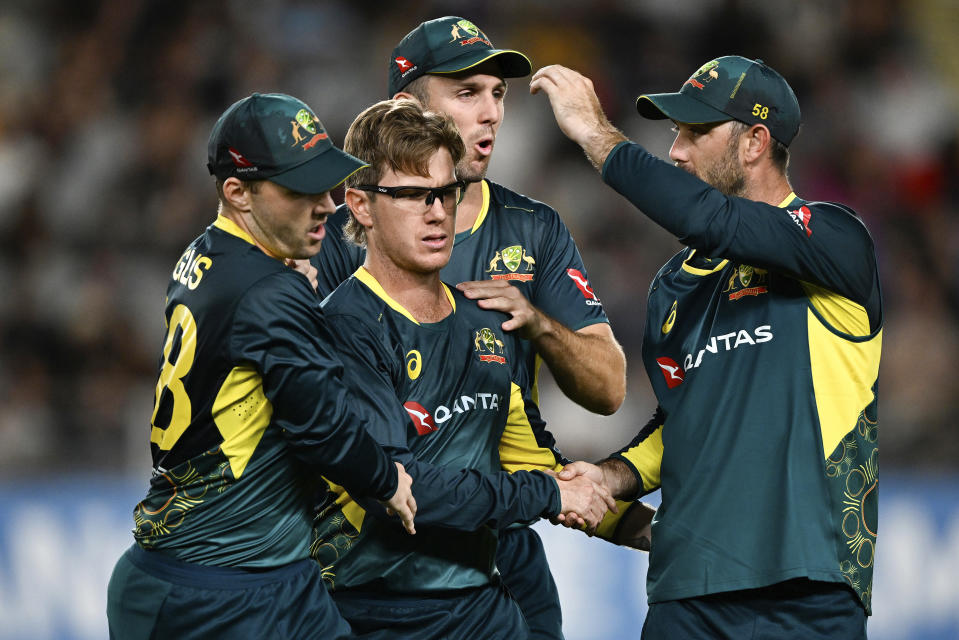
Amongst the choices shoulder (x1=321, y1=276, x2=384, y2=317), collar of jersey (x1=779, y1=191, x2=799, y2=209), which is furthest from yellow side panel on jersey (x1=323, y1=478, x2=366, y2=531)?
collar of jersey (x1=779, y1=191, x2=799, y2=209)

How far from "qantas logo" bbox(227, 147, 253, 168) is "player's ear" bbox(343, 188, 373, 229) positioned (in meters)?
0.40

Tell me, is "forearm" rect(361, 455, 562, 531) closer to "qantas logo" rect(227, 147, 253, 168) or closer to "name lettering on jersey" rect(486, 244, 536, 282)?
"name lettering on jersey" rect(486, 244, 536, 282)

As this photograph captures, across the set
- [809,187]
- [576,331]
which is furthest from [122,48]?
[576,331]

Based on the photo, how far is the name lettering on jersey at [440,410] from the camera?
151 inches

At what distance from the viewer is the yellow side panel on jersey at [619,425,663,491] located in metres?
4.59

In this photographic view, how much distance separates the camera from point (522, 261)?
4566mm

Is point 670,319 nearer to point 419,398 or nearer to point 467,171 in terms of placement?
Result: point 467,171

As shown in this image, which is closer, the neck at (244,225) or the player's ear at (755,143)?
the neck at (244,225)

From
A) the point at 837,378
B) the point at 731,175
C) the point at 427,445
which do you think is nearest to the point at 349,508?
the point at 427,445

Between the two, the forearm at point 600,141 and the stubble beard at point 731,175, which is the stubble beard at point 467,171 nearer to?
the forearm at point 600,141

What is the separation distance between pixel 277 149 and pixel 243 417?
2.64 feet

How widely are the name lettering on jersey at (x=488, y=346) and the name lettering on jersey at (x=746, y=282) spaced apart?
82 centimetres

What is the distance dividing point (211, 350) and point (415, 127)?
97 centimetres

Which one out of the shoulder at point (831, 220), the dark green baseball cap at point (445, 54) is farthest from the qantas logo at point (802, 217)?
the dark green baseball cap at point (445, 54)
